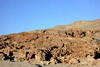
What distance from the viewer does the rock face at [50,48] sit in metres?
18.7

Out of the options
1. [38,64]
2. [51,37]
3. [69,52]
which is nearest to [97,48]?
[69,52]

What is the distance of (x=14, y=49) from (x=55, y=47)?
4430mm

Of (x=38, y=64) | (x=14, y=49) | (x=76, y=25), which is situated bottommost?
(x=38, y=64)

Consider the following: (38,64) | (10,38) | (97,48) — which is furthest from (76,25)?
(38,64)

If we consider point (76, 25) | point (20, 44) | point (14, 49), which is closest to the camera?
point (14, 49)

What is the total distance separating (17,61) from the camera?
17.5 meters

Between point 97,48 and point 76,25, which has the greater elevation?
point 76,25

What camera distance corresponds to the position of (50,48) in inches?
815

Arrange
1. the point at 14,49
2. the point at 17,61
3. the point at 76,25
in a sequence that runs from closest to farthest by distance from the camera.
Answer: the point at 17,61 < the point at 14,49 < the point at 76,25

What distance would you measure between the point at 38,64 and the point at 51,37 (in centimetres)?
531

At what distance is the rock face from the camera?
1866 cm

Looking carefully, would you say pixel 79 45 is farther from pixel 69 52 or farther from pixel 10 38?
pixel 10 38

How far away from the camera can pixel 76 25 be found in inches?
1619

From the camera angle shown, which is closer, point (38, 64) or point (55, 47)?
point (38, 64)
